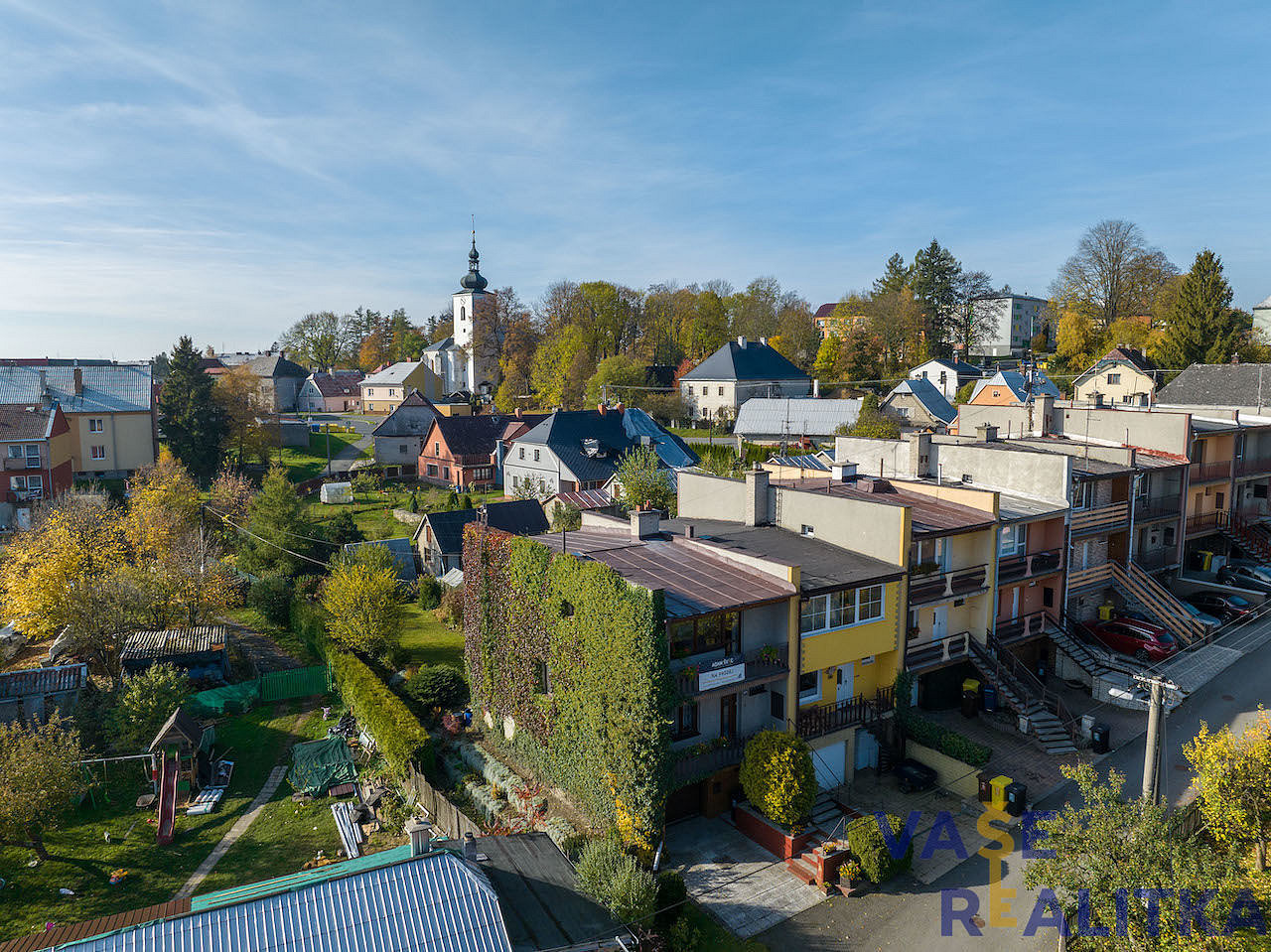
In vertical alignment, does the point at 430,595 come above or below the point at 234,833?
above

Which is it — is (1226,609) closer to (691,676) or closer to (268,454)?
(691,676)

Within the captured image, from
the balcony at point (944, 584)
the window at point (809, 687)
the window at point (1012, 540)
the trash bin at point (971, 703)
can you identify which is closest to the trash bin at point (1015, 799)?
the trash bin at point (971, 703)

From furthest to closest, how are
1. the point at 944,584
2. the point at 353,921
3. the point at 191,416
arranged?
1. the point at 191,416
2. the point at 944,584
3. the point at 353,921

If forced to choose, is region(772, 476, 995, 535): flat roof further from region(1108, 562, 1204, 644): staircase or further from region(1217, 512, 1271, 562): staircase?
region(1217, 512, 1271, 562): staircase

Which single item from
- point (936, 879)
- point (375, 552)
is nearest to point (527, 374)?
point (375, 552)

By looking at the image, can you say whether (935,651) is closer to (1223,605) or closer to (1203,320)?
(1223,605)

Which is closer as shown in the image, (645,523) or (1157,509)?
(645,523)

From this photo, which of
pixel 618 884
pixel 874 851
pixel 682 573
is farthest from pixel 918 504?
pixel 618 884

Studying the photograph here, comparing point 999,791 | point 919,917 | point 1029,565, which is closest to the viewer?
point 919,917

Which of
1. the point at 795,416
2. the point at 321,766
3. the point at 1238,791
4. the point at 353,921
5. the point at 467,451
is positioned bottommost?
the point at 321,766
